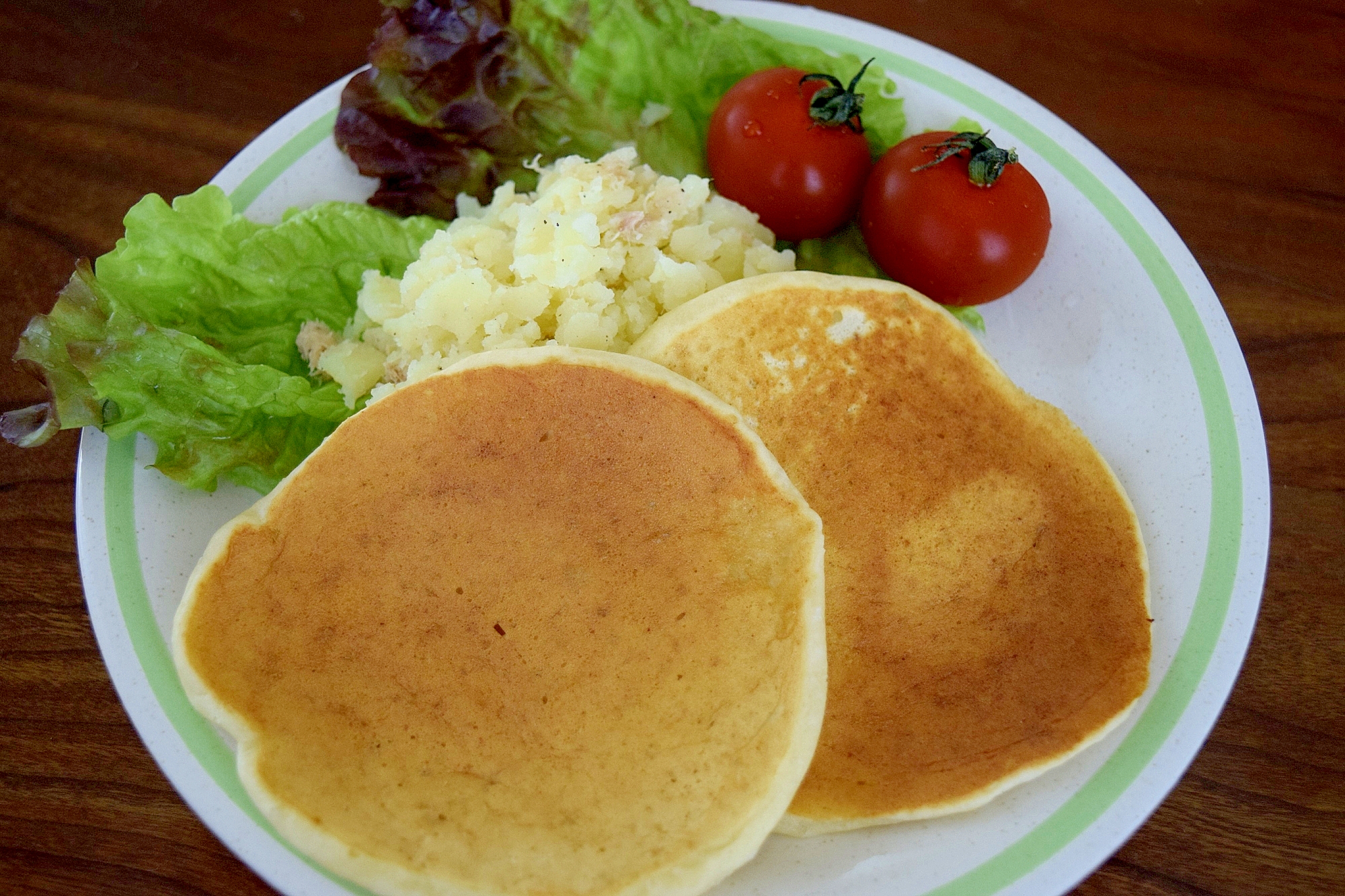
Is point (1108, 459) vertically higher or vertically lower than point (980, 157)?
lower

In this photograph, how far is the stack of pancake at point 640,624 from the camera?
1830 millimetres

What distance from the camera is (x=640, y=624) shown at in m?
1.93

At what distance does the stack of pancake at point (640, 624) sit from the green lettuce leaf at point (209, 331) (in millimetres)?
351

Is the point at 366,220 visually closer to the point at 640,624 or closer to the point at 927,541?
the point at 640,624

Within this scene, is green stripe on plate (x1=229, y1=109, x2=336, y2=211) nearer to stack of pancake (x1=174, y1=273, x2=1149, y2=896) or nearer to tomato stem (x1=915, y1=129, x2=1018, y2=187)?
stack of pancake (x1=174, y1=273, x2=1149, y2=896)

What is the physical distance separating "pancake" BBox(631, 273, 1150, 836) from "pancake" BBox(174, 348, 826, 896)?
178 mm

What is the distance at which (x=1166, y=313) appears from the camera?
94.3 inches

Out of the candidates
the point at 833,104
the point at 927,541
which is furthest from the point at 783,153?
the point at 927,541

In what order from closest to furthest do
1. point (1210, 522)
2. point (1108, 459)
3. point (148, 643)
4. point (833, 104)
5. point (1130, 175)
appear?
point (148, 643) < point (1210, 522) < point (1108, 459) < point (833, 104) < point (1130, 175)

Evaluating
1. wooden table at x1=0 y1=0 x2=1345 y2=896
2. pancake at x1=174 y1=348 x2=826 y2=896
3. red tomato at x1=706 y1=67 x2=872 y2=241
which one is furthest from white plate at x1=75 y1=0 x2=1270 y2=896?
wooden table at x1=0 y1=0 x2=1345 y2=896

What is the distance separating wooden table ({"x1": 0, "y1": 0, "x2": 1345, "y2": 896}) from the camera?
218 cm

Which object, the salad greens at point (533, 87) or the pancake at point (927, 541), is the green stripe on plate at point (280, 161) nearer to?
the salad greens at point (533, 87)

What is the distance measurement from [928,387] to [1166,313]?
0.71 meters

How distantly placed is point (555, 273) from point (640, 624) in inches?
33.6
